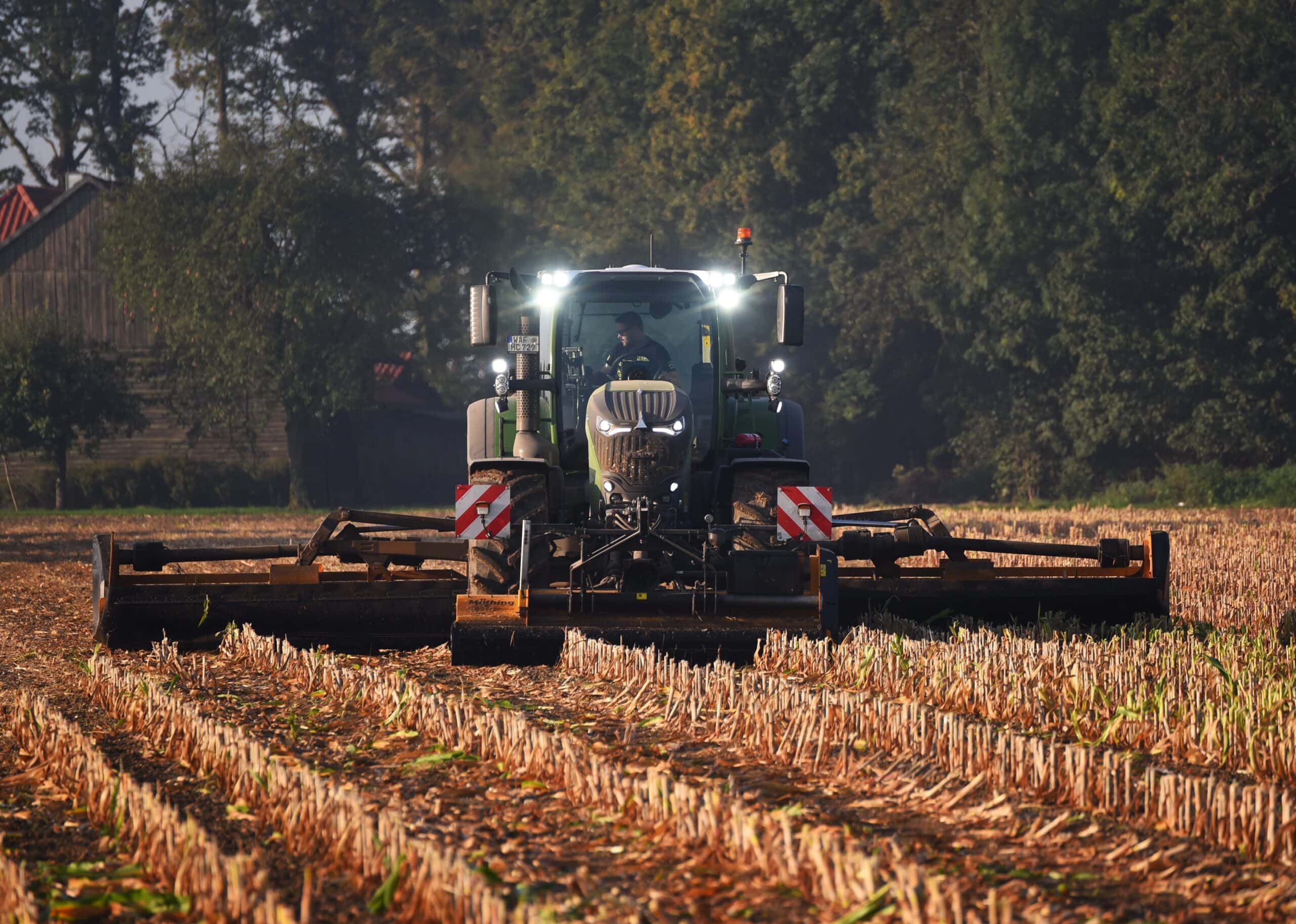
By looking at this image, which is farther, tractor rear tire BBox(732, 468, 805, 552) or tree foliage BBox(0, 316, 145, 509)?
tree foliage BBox(0, 316, 145, 509)

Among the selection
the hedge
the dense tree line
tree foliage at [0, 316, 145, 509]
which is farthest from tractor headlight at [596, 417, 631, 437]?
the hedge

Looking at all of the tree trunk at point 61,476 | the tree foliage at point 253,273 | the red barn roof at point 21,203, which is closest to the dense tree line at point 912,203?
the tree foliage at point 253,273

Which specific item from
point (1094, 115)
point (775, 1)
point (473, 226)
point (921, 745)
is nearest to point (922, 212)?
point (1094, 115)

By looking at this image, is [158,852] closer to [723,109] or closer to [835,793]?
[835,793]

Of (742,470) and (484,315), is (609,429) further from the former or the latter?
(484,315)

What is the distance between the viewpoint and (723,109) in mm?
48906

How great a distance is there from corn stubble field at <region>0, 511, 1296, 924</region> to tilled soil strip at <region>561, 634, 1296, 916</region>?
18mm

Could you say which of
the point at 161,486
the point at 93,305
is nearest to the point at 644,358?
the point at 161,486

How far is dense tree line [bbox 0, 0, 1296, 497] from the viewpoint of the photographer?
37.9 meters

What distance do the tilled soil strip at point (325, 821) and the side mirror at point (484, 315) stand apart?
3512 millimetres

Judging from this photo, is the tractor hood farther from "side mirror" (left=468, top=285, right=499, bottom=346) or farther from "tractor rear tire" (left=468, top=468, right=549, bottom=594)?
"side mirror" (left=468, top=285, right=499, bottom=346)

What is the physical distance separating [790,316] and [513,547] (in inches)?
94.8

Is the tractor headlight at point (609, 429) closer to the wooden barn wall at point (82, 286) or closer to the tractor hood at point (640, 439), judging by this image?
the tractor hood at point (640, 439)

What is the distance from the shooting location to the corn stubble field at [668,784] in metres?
4.96
